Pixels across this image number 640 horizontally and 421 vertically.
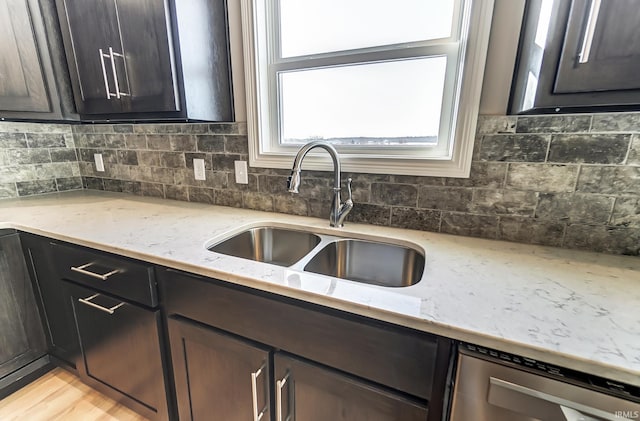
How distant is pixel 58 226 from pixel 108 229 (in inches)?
10.3

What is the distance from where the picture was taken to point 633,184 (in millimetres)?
922

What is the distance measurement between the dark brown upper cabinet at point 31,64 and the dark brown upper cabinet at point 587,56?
216 cm

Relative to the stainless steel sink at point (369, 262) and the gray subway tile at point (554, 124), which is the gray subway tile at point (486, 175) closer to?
the gray subway tile at point (554, 124)

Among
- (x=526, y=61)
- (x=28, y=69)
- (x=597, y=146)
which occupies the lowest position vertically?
(x=597, y=146)

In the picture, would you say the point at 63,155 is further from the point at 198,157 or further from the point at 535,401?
the point at 535,401

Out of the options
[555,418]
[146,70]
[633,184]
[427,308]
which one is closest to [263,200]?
[146,70]

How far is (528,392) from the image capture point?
57 centimetres

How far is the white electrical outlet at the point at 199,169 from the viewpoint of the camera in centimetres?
167

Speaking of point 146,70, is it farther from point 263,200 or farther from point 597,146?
point 597,146

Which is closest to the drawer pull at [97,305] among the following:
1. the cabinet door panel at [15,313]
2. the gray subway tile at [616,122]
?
the cabinet door panel at [15,313]

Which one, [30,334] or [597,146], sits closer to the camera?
[597,146]

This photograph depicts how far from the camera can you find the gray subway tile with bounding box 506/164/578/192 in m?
0.99

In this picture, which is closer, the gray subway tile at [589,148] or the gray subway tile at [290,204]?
the gray subway tile at [589,148]

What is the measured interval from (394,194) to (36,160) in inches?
94.8
